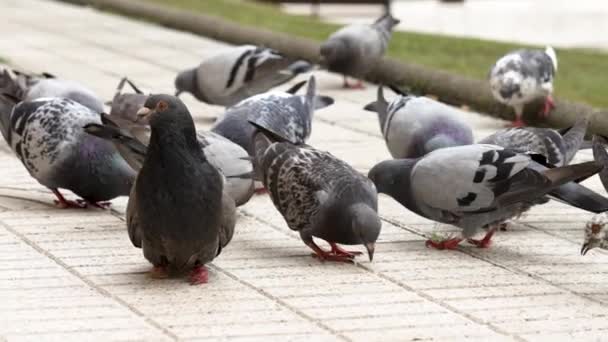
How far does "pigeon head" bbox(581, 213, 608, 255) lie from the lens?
5.96 metres

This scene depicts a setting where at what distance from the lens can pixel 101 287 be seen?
5.98m

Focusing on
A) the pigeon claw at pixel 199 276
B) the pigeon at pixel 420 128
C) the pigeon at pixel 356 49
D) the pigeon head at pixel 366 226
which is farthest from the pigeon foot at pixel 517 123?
the pigeon claw at pixel 199 276

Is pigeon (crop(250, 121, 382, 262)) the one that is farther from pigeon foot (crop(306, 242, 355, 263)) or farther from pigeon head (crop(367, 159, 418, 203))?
pigeon head (crop(367, 159, 418, 203))

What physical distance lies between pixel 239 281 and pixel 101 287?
0.60 meters

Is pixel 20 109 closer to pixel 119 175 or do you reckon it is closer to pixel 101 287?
pixel 119 175

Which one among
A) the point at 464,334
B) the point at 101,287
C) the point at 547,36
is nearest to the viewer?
the point at 464,334

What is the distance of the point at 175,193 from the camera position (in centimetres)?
594

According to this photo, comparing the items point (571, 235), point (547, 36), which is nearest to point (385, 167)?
point (571, 235)

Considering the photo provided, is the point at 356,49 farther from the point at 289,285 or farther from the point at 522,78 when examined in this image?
the point at 289,285

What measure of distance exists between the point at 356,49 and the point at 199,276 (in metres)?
5.91

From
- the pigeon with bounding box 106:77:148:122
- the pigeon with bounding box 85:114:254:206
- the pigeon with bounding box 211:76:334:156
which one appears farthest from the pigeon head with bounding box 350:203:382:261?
the pigeon with bounding box 106:77:148:122

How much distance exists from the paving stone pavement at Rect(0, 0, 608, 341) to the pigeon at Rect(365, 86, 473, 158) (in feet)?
1.10

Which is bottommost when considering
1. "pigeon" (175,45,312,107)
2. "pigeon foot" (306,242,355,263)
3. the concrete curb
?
the concrete curb

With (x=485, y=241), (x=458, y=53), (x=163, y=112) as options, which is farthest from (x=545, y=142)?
(x=458, y=53)
